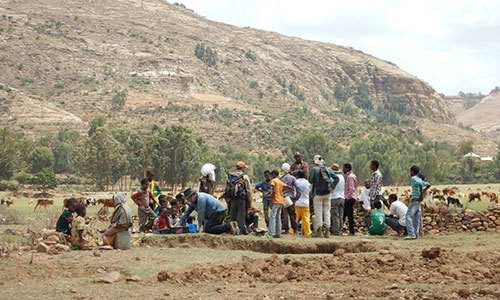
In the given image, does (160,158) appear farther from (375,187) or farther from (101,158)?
(375,187)

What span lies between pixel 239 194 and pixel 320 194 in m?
1.99

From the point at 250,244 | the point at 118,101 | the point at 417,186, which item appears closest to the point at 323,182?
the point at 417,186

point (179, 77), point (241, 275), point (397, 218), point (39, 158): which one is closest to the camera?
point (241, 275)

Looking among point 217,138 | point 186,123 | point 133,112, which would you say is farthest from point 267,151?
Answer: point 133,112

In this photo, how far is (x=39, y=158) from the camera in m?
59.8

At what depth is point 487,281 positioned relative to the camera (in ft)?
26.3

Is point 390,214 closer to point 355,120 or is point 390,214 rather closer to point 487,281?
point 487,281

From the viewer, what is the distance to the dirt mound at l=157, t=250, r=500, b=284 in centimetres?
830

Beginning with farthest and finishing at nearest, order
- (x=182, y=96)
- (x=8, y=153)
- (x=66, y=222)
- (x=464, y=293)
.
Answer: (x=182, y=96)
(x=8, y=153)
(x=66, y=222)
(x=464, y=293)

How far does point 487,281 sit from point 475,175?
7742 cm

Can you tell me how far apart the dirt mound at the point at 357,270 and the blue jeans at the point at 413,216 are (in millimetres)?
2921

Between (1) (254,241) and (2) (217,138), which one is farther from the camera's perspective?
(2) (217,138)

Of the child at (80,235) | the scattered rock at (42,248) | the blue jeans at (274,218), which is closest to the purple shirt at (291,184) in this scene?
the blue jeans at (274,218)

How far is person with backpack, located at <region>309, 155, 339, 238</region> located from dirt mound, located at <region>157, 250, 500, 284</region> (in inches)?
121
